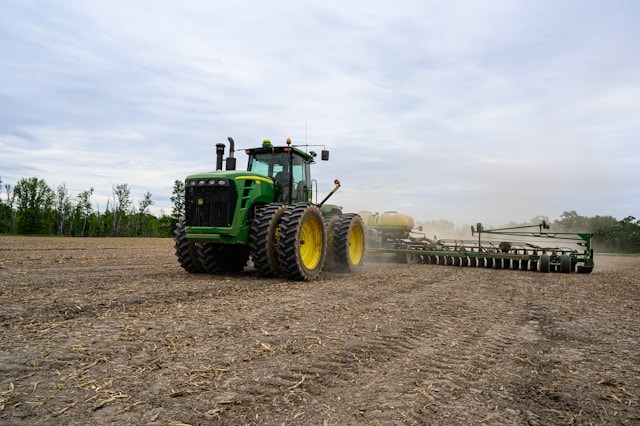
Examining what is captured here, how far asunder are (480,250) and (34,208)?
77581mm

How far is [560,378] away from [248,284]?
5.77 m

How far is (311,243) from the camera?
10.5m

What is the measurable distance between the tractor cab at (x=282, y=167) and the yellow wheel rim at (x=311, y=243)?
2.58 feet

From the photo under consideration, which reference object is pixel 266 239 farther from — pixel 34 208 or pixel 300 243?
pixel 34 208

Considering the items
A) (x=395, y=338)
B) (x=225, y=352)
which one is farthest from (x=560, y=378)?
(x=225, y=352)

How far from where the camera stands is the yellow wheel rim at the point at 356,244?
12732mm

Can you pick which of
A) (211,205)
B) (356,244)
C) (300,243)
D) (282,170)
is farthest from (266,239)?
(356,244)

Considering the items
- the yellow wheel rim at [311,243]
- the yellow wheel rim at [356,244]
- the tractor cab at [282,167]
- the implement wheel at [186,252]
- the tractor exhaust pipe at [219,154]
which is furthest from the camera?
the yellow wheel rim at [356,244]

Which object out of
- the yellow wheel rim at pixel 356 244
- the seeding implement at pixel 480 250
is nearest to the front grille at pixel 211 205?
the yellow wheel rim at pixel 356 244

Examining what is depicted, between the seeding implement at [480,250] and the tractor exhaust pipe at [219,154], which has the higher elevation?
the tractor exhaust pipe at [219,154]

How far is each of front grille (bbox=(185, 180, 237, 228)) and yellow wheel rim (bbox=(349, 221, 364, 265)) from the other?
14.7 ft

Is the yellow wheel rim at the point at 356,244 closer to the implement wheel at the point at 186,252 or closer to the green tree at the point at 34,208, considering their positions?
the implement wheel at the point at 186,252

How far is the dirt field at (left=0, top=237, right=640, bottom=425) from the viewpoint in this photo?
9.46 feet

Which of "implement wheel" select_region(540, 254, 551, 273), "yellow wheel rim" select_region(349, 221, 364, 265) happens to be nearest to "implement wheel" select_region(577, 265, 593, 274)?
"implement wheel" select_region(540, 254, 551, 273)
